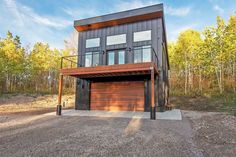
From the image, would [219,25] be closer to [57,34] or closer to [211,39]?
[211,39]

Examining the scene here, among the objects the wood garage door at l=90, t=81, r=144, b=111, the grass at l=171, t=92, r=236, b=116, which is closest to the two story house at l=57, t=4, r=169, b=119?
the wood garage door at l=90, t=81, r=144, b=111

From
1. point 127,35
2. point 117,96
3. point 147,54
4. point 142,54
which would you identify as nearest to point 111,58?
point 127,35

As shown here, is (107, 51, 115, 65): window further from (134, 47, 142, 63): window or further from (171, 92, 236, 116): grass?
(171, 92, 236, 116): grass

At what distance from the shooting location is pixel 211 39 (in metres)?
17.0

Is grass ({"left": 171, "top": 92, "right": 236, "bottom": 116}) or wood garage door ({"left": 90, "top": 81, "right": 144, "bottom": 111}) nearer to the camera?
wood garage door ({"left": 90, "top": 81, "right": 144, "bottom": 111})

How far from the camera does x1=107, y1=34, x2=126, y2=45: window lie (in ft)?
33.3

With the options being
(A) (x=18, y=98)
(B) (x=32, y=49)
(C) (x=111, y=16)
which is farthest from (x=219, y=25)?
(B) (x=32, y=49)

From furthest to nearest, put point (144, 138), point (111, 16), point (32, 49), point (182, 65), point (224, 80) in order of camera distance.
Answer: point (32, 49)
point (182, 65)
point (224, 80)
point (111, 16)
point (144, 138)

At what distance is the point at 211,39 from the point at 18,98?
24.3m

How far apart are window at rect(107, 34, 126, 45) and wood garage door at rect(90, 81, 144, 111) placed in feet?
9.24

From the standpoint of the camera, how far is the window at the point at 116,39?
33.3ft

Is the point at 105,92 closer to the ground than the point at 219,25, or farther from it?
closer to the ground

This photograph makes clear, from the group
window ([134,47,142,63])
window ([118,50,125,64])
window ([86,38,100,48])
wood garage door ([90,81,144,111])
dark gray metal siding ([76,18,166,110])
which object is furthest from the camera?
window ([86,38,100,48])

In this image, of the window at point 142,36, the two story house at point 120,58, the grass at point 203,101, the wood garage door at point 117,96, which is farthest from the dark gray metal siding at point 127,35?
the grass at point 203,101
